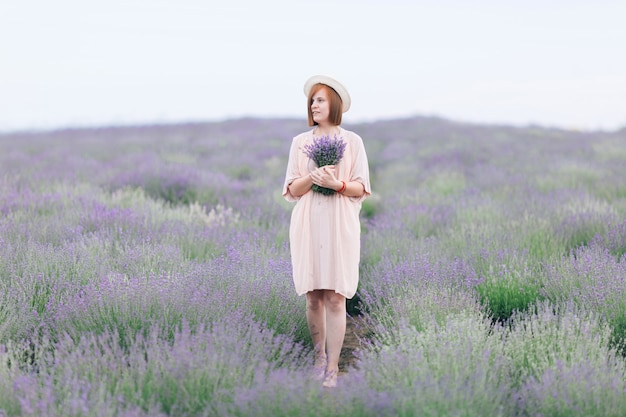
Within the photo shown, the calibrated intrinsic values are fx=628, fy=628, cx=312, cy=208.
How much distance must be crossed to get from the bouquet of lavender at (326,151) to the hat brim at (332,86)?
0.93 feet

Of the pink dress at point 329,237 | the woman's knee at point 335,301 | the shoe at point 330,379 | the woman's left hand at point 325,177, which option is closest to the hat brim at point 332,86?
the pink dress at point 329,237

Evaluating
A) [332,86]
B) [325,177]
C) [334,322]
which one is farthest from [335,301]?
[332,86]

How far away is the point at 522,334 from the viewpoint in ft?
10.8

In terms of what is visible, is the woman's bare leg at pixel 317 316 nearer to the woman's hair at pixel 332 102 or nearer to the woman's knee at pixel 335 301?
the woman's knee at pixel 335 301

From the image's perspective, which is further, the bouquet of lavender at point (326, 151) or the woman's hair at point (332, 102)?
the woman's hair at point (332, 102)

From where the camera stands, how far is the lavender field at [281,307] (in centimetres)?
259

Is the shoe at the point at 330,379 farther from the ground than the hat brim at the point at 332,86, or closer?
closer

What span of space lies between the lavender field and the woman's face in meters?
1.15

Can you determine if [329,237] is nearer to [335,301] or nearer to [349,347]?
[335,301]

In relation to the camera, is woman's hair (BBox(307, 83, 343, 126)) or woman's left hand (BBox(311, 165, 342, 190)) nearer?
woman's left hand (BBox(311, 165, 342, 190))

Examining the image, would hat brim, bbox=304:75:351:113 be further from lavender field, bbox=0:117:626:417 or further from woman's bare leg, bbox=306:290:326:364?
lavender field, bbox=0:117:626:417

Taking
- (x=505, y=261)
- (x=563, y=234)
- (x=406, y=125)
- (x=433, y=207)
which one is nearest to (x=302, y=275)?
(x=505, y=261)

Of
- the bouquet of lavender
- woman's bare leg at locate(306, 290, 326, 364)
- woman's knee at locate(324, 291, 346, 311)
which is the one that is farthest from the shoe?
the bouquet of lavender

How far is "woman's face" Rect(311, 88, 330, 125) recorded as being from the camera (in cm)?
348
